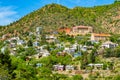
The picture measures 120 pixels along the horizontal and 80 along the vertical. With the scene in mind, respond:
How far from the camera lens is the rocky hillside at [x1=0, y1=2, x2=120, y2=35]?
94.2 m

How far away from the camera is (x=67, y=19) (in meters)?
96.9

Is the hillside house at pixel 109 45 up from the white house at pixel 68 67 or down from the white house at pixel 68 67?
up

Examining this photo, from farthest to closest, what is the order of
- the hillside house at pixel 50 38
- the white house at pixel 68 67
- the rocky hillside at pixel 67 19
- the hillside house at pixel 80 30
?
the rocky hillside at pixel 67 19 → the hillside house at pixel 80 30 → the hillside house at pixel 50 38 → the white house at pixel 68 67

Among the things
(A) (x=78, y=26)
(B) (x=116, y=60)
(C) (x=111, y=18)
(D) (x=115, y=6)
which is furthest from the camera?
(D) (x=115, y=6)

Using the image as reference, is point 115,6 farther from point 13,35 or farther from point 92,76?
point 92,76

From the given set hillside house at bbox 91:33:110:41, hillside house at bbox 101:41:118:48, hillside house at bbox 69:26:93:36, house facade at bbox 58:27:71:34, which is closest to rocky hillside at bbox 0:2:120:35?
house facade at bbox 58:27:71:34

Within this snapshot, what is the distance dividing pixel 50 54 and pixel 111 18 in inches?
1520

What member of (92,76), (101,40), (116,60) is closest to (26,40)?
(101,40)

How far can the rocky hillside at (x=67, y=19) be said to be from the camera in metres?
94.2

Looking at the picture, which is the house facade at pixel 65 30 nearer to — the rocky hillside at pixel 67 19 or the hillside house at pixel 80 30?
the hillside house at pixel 80 30

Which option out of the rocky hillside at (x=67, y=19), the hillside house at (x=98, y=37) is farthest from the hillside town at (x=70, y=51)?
the rocky hillside at (x=67, y=19)

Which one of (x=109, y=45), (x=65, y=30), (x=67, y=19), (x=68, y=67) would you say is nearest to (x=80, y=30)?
(x=65, y=30)

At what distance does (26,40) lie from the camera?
269 ft

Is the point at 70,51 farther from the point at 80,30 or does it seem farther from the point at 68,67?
the point at 80,30
